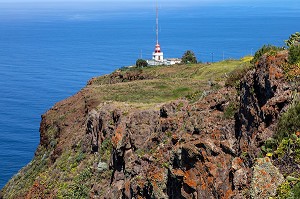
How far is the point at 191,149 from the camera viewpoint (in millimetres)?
14203

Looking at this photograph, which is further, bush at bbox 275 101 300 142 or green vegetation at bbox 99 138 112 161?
green vegetation at bbox 99 138 112 161

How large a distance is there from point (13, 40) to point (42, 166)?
556 feet

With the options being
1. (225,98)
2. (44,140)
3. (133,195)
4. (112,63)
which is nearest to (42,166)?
(44,140)

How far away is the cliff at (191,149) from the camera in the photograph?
11.9m

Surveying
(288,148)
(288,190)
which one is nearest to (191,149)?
(288,148)

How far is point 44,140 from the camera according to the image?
128 feet

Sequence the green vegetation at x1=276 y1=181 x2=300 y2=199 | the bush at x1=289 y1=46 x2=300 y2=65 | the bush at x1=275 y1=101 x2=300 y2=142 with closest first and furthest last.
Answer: the green vegetation at x1=276 y1=181 x2=300 y2=199 → the bush at x1=275 y1=101 x2=300 y2=142 → the bush at x1=289 y1=46 x2=300 y2=65

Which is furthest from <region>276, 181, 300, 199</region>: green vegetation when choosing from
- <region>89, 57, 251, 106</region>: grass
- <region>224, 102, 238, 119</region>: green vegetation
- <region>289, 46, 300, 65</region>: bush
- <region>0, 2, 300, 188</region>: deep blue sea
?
<region>0, 2, 300, 188</region>: deep blue sea

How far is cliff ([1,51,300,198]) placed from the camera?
11945 mm

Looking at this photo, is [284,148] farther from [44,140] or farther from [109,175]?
[44,140]

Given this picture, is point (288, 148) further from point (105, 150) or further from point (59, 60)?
point (59, 60)

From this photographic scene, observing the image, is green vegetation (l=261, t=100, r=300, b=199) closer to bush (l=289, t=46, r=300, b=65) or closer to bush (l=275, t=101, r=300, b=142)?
bush (l=275, t=101, r=300, b=142)

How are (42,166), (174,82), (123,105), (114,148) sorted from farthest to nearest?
(174,82) < (42,166) < (123,105) < (114,148)

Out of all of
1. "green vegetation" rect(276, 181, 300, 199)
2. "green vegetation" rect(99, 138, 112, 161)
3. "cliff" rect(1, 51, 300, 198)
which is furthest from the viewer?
"green vegetation" rect(99, 138, 112, 161)
